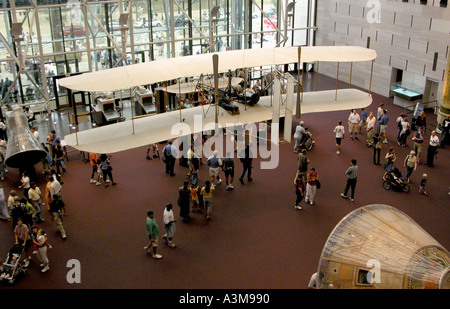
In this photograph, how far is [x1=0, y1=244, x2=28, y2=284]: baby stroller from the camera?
38.1 feet

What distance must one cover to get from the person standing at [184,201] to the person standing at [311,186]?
143 inches

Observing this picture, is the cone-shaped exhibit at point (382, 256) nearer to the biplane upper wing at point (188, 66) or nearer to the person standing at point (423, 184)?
the biplane upper wing at point (188, 66)

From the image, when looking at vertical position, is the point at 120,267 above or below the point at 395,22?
below

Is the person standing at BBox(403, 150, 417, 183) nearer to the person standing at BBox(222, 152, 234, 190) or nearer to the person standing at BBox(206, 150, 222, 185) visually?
the person standing at BBox(222, 152, 234, 190)

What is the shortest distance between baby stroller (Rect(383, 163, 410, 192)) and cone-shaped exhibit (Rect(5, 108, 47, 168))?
1112 cm

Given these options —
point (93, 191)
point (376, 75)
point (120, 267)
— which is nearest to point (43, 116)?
point (93, 191)

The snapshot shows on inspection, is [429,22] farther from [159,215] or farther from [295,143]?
[159,215]

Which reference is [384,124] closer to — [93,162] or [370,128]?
Answer: [370,128]

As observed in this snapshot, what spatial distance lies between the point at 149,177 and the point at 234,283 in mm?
6375

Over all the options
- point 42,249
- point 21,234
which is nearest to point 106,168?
point 21,234

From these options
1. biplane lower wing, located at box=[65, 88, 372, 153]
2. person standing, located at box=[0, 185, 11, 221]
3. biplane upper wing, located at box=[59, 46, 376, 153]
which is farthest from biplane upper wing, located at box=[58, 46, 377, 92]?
person standing, located at box=[0, 185, 11, 221]

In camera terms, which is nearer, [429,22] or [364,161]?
[364,161]
